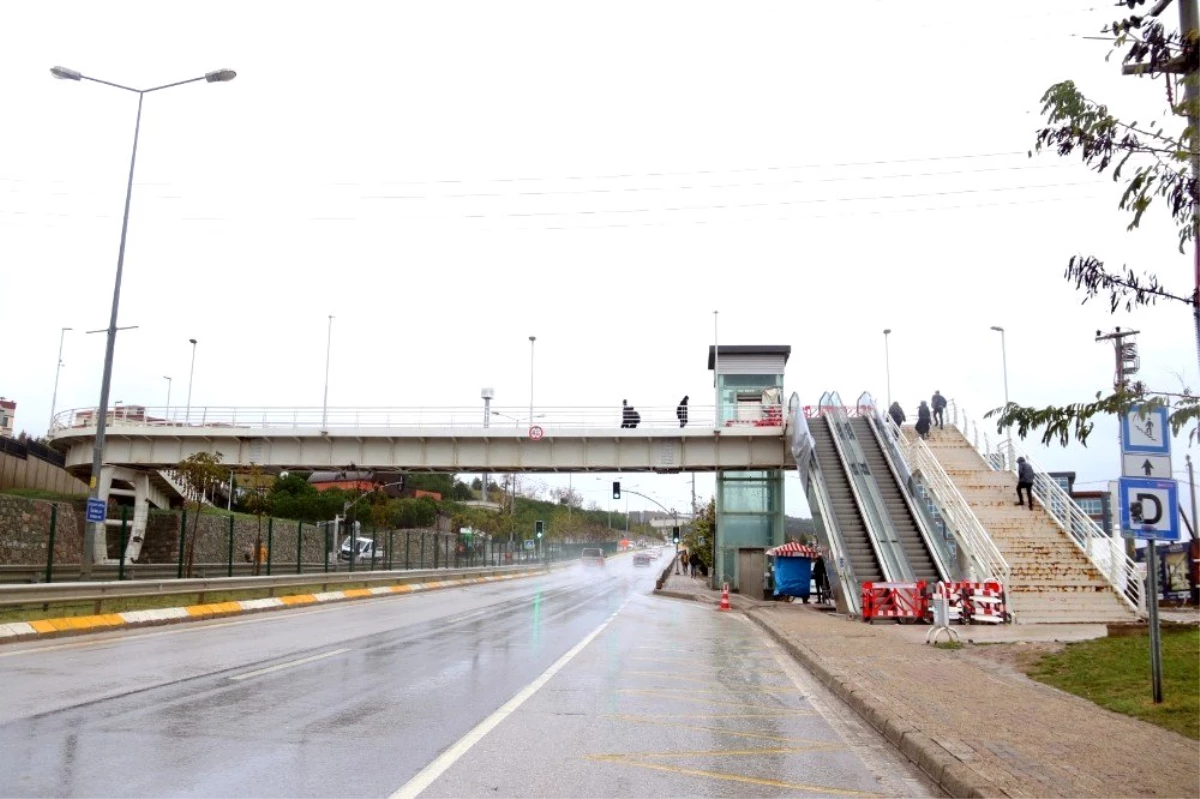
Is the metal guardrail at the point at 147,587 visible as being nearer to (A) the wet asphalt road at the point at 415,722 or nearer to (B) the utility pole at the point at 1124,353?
(A) the wet asphalt road at the point at 415,722

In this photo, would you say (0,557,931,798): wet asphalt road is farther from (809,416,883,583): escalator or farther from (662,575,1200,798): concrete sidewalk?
(809,416,883,583): escalator

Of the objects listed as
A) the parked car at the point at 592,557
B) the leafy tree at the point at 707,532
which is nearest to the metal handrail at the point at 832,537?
the leafy tree at the point at 707,532

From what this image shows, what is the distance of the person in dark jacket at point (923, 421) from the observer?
32.5m

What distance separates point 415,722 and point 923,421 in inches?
1089

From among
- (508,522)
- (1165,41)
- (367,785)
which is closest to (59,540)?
(367,785)

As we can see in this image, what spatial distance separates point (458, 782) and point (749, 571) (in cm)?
3163

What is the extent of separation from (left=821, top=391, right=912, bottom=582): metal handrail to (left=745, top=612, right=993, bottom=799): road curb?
1240 cm

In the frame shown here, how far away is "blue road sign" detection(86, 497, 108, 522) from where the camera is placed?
20.4 m

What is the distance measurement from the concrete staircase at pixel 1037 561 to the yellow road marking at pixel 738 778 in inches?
622

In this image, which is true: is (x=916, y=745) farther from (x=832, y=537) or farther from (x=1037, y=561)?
(x=832, y=537)

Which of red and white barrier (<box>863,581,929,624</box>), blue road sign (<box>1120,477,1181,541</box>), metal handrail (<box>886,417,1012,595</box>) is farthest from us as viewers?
metal handrail (<box>886,417,1012,595</box>)

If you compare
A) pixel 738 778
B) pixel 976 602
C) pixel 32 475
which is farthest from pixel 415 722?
pixel 32 475

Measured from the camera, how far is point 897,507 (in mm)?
26844

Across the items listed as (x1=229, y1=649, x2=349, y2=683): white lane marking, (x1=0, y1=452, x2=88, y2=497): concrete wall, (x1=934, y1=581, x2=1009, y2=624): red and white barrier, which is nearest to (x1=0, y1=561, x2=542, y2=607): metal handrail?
(x1=229, y1=649, x2=349, y2=683): white lane marking
